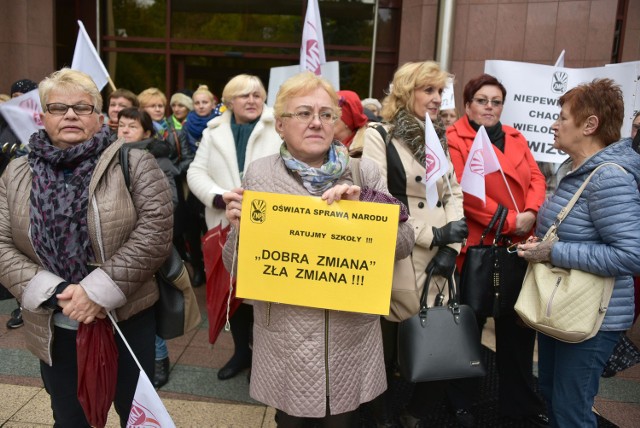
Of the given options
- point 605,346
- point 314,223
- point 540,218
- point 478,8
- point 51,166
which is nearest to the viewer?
point 314,223

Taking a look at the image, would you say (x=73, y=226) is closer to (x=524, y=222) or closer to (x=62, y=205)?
(x=62, y=205)

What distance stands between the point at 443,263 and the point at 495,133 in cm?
115

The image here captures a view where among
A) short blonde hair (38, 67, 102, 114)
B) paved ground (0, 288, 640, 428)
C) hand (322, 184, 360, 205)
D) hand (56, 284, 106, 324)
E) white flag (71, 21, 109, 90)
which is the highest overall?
white flag (71, 21, 109, 90)

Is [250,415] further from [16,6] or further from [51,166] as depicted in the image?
[16,6]

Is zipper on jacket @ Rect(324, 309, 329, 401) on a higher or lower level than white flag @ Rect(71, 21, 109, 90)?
lower

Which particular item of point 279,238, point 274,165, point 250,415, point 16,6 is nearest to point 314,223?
point 279,238

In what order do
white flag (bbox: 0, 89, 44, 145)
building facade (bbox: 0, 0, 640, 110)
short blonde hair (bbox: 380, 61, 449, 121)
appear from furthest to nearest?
building facade (bbox: 0, 0, 640, 110)
white flag (bbox: 0, 89, 44, 145)
short blonde hair (bbox: 380, 61, 449, 121)

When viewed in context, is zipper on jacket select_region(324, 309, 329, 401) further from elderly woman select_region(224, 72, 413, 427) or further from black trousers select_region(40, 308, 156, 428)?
black trousers select_region(40, 308, 156, 428)

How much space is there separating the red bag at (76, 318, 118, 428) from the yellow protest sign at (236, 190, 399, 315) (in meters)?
0.66

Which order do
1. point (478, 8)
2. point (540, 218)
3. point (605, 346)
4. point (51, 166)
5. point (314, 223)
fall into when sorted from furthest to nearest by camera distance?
point (478, 8), point (540, 218), point (605, 346), point (51, 166), point (314, 223)

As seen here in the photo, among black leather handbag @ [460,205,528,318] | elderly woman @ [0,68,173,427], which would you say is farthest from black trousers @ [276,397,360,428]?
black leather handbag @ [460,205,528,318]

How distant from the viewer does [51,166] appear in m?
2.27

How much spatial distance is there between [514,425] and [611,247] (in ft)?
5.37

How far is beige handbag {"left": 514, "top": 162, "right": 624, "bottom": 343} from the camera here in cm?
241
